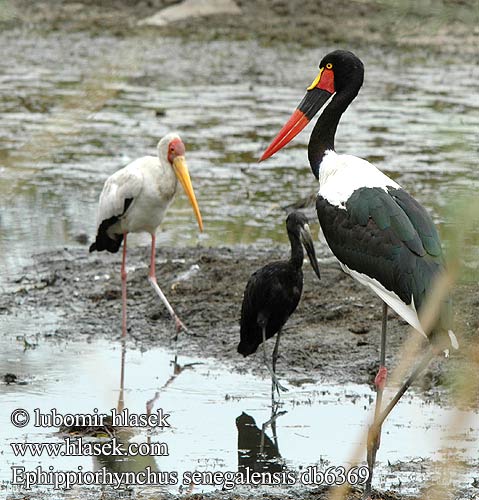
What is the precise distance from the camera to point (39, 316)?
6613 millimetres

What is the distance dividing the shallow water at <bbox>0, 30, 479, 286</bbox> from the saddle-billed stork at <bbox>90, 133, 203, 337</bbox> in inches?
21.9

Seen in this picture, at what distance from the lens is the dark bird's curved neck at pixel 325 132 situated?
4.95 m

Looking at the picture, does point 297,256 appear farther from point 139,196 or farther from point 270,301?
point 139,196

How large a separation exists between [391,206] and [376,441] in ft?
2.80

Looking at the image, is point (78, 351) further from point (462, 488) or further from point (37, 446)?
point (462, 488)

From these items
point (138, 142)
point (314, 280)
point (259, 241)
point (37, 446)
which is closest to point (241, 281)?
point (314, 280)

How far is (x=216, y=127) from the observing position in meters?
12.6

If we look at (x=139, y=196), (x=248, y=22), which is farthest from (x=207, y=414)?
(x=248, y=22)

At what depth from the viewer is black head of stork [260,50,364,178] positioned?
496cm

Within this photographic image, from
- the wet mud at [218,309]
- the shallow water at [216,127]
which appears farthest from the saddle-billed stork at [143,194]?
the shallow water at [216,127]

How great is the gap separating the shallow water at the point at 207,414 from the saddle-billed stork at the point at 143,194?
109 centimetres

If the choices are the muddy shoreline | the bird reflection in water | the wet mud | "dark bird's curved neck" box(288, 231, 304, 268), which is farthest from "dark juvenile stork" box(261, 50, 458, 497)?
the muddy shoreline

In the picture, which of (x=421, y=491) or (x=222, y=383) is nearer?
(x=421, y=491)

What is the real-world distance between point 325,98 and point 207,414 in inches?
59.0
